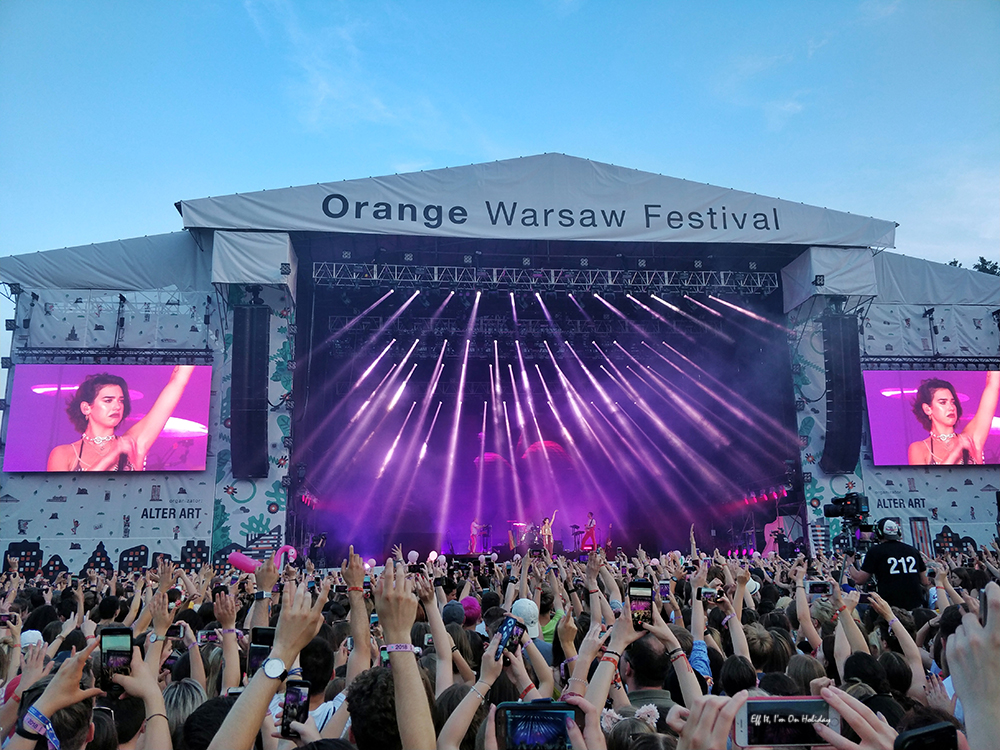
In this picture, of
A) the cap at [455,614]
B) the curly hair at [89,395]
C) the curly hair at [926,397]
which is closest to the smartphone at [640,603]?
the cap at [455,614]

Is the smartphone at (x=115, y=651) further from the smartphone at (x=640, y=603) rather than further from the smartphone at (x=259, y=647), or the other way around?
the smartphone at (x=640, y=603)

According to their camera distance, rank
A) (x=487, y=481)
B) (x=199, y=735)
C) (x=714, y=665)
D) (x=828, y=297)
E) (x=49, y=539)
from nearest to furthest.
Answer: (x=199, y=735) < (x=714, y=665) < (x=49, y=539) < (x=828, y=297) < (x=487, y=481)

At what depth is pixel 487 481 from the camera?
2672cm

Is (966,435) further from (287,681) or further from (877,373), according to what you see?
(287,681)

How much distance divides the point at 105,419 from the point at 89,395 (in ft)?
2.20

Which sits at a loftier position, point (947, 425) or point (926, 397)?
point (926, 397)

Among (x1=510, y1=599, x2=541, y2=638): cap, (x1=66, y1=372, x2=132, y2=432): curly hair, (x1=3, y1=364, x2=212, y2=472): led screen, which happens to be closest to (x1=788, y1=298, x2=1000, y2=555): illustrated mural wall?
(x1=3, y1=364, x2=212, y2=472): led screen

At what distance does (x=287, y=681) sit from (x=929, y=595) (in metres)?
6.60

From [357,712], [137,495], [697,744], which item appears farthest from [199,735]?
[137,495]

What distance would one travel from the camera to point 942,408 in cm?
1942

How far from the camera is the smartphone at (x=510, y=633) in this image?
234 cm

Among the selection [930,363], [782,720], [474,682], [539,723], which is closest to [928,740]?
[782,720]

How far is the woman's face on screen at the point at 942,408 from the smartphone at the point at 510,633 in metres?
20.0

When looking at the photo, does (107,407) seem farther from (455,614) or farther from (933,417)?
(933,417)
